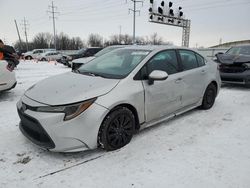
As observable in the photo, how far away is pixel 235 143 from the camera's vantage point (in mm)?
3572

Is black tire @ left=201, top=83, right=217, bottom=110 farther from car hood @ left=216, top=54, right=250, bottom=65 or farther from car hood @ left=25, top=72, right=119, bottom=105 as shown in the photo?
car hood @ left=216, top=54, right=250, bottom=65

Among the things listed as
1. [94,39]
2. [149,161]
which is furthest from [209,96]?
[94,39]

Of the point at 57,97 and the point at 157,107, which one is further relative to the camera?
the point at 157,107

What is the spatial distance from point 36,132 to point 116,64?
1731 millimetres

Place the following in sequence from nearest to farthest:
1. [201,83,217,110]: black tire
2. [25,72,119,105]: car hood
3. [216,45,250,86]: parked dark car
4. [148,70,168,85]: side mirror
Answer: [25,72,119,105]: car hood < [148,70,168,85]: side mirror < [201,83,217,110]: black tire < [216,45,250,86]: parked dark car

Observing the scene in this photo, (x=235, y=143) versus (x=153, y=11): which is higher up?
(x=153, y=11)

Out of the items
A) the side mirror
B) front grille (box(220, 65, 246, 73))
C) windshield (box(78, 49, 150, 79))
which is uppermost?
windshield (box(78, 49, 150, 79))

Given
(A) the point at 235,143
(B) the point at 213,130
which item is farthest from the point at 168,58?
(A) the point at 235,143

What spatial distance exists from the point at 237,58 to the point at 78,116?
21.5ft

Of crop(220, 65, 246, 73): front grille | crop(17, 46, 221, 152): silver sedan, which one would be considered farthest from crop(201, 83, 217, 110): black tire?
crop(220, 65, 246, 73): front grille

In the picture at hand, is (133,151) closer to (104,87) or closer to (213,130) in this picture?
(104,87)

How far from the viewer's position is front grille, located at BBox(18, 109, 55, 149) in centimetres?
287

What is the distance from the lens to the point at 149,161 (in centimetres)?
303

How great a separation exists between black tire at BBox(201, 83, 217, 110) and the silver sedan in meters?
0.49
